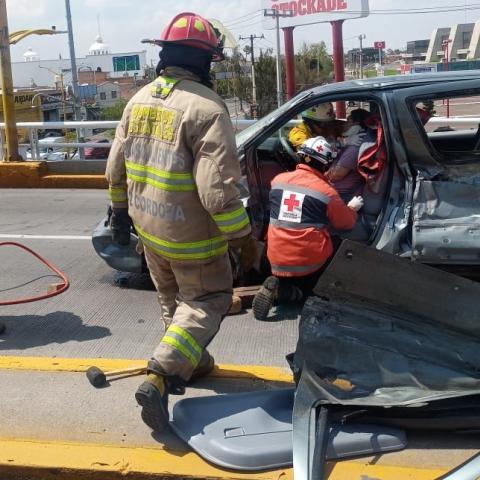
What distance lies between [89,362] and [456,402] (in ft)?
6.65

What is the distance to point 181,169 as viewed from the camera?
10.6 ft

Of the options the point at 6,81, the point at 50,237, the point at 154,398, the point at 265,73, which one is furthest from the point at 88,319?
the point at 265,73

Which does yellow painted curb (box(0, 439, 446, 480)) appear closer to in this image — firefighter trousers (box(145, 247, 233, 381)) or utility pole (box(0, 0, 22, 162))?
firefighter trousers (box(145, 247, 233, 381))

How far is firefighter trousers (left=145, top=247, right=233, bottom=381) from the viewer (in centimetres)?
329

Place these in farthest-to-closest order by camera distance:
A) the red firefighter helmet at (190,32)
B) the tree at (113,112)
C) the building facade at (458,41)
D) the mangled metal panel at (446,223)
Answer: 1. the building facade at (458,41)
2. the tree at (113,112)
3. the mangled metal panel at (446,223)
4. the red firefighter helmet at (190,32)

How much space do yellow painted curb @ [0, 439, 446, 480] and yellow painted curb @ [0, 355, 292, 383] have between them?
77 cm

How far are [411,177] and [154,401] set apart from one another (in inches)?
100

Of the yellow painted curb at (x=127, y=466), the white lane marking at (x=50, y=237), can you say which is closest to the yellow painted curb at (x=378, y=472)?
the yellow painted curb at (x=127, y=466)

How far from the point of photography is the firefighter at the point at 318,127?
6137 mm

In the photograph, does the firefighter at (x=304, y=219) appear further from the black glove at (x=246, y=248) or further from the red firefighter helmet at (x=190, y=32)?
the red firefighter helmet at (x=190, y=32)

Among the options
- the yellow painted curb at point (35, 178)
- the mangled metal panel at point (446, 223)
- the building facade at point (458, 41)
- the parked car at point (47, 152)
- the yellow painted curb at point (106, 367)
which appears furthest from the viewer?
the building facade at point (458, 41)

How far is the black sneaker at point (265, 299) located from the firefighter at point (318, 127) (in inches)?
59.4

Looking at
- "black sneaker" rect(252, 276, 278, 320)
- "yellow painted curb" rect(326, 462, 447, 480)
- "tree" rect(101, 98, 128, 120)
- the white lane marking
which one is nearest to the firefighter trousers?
"yellow painted curb" rect(326, 462, 447, 480)

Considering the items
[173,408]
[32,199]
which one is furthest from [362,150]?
[32,199]
